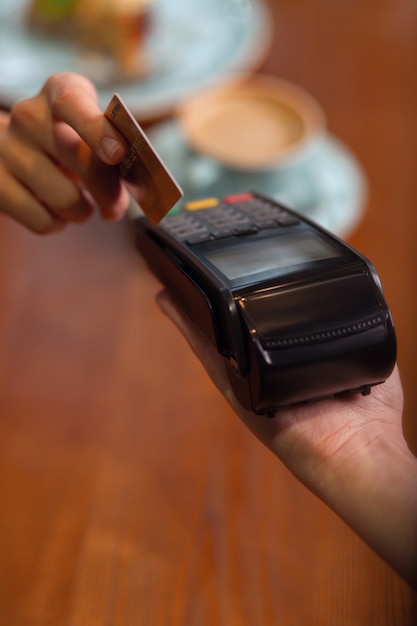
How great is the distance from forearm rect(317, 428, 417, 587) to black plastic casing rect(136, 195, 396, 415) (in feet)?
0.17

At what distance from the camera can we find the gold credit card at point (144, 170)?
50cm

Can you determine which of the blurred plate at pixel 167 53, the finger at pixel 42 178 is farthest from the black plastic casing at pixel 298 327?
the blurred plate at pixel 167 53

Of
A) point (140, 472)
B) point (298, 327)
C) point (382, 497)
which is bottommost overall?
point (140, 472)

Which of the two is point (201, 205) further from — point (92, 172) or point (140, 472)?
point (140, 472)

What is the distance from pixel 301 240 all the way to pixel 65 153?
0.23m

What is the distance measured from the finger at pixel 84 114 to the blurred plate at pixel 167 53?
0.42 meters

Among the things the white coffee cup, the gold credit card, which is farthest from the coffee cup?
the gold credit card

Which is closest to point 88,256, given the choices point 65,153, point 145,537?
point 65,153

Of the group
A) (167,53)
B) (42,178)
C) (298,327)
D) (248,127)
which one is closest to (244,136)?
(248,127)

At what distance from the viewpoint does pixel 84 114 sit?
1.90ft

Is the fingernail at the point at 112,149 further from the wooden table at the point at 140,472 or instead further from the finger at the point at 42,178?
the wooden table at the point at 140,472

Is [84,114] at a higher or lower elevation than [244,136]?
higher

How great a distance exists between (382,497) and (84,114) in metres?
0.36

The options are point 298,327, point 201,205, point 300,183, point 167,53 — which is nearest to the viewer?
point 298,327
